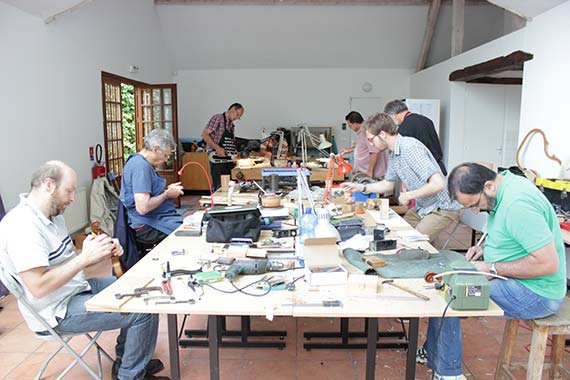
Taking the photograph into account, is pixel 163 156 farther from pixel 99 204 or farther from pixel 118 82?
pixel 118 82

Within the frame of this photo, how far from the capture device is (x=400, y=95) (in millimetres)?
9266

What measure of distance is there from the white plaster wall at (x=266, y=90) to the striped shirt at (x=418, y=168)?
6.31 metres

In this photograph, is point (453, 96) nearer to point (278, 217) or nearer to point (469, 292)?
point (278, 217)

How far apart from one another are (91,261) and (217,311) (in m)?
0.65

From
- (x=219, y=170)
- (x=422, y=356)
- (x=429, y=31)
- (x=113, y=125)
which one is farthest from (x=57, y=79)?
(x=429, y=31)

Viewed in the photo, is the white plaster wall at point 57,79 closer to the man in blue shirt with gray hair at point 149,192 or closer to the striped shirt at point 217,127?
the striped shirt at point 217,127

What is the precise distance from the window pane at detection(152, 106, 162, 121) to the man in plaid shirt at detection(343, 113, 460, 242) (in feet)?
17.4

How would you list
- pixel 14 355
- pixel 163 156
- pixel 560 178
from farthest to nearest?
pixel 560 178 < pixel 163 156 < pixel 14 355

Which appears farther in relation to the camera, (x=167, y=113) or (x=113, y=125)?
(x=167, y=113)

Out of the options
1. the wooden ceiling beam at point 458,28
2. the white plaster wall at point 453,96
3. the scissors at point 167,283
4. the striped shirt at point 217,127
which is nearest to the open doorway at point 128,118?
the striped shirt at point 217,127

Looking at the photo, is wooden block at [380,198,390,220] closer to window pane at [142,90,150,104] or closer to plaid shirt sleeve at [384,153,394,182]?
plaid shirt sleeve at [384,153,394,182]

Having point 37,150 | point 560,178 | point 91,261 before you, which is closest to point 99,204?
point 37,150

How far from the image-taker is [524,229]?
1854 millimetres

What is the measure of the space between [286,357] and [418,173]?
1451 millimetres
